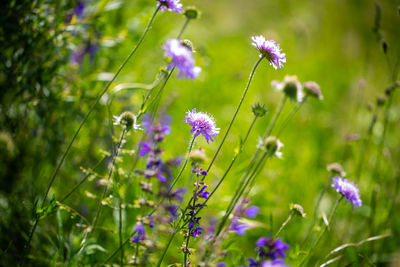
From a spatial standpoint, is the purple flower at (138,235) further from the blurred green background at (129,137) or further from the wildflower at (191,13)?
the wildflower at (191,13)

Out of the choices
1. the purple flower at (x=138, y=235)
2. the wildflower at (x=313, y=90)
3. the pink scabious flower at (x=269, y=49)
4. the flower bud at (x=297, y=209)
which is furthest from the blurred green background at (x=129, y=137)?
the wildflower at (x=313, y=90)

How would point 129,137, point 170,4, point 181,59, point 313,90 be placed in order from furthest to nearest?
point 129,137
point 313,90
point 170,4
point 181,59

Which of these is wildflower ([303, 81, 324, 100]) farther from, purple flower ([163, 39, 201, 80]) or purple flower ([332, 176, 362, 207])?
purple flower ([163, 39, 201, 80])

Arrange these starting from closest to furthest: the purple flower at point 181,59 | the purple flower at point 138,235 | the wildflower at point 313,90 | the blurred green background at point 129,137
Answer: the purple flower at point 181,59 < the purple flower at point 138,235 < the wildflower at point 313,90 < the blurred green background at point 129,137

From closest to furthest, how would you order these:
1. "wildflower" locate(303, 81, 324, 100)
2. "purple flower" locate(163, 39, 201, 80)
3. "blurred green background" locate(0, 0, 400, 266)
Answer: "purple flower" locate(163, 39, 201, 80) → "wildflower" locate(303, 81, 324, 100) → "blurred green background" locate(0, 0, 400, 266)

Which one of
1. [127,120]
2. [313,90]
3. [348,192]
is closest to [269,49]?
[313,90]

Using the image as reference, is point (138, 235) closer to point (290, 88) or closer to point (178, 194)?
point (178, 194)

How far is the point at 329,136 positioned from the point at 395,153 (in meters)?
0.57

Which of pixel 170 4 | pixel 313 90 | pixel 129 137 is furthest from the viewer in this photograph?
pixel 129 137

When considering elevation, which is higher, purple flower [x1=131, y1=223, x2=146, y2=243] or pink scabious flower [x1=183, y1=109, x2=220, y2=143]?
pink scabious flower [x1=183, y1=109, x2=220, y2=143]

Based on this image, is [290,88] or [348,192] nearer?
[290,88]

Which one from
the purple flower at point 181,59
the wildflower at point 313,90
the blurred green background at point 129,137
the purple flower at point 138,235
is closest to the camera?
the purple flower at point 181,59

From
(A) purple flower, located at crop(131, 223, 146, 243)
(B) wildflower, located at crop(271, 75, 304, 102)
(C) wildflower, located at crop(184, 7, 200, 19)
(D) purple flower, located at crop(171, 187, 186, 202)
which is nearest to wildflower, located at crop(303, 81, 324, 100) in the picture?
(B) wildflower, located at crop(271, 75, 304, 102)

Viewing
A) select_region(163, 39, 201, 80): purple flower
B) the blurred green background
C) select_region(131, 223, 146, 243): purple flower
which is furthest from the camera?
the blurred green background
